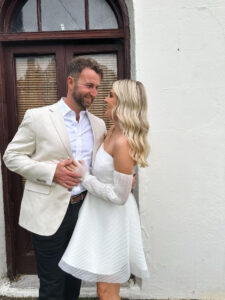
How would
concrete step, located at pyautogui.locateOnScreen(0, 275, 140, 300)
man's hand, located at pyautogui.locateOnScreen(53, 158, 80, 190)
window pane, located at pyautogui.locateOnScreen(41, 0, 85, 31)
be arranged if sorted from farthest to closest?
window pane, located at pyautogui.locateOnScreen(41, 0, 85, 31), concrete step, located at pyautogui.locateOnScreen(0, 275, 140, 300), man's hand, located at pyautogui.locateOnScreen(53, 158, 80, 190)

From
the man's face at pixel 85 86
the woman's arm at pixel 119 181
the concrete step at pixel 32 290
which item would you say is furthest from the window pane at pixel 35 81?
the concrete step at pixel 32 290

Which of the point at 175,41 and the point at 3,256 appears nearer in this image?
the point at 175,41

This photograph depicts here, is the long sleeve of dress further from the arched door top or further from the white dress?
the arched door top

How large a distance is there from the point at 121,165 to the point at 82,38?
5.75 feet

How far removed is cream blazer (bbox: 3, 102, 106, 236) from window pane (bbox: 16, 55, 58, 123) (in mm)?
1173

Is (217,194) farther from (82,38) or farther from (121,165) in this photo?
(82,38)

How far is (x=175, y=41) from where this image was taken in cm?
262

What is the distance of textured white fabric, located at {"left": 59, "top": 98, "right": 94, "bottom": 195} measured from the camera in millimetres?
2092

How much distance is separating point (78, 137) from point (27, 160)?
413 millimetres

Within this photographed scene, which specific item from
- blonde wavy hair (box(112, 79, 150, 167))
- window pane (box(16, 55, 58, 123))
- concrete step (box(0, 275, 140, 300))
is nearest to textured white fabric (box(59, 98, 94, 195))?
blonde wavy hair (box(112, 79, 150, 167))

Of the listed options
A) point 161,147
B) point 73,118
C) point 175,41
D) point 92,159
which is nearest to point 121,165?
point 92,159

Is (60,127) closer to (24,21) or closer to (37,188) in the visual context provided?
(37,188)

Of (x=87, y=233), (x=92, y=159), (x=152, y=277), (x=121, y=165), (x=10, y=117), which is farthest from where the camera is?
(x=10, y=117)

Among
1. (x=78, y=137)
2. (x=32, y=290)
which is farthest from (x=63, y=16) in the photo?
(x=32, y=290)
